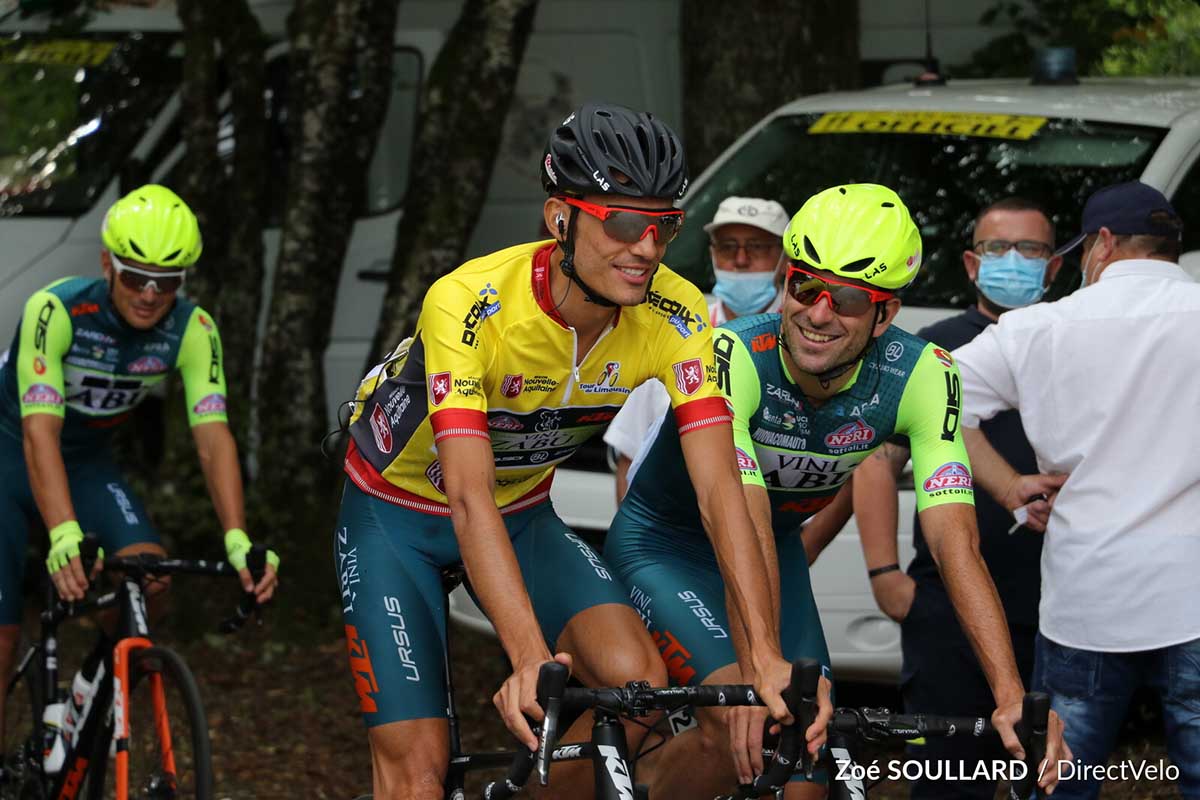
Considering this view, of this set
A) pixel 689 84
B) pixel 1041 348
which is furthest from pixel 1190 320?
pixel 689 84

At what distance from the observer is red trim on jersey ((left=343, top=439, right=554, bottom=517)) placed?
463cm

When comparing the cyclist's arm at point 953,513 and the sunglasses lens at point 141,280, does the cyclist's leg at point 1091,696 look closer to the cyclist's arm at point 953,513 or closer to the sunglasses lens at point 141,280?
the cyclist's arm at point 953,513

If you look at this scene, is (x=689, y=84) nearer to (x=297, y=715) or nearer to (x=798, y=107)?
(x=798, y=107)

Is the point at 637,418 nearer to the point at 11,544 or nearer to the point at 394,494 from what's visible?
the point at 394,494

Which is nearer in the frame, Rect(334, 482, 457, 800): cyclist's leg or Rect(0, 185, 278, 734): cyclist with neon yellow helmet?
Rect(334, 482, 457, 800): cyclist's leg

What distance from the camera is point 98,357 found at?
6.02 meters

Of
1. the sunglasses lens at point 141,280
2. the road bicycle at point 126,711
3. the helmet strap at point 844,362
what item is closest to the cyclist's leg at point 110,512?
the road bicycle at point 126,711

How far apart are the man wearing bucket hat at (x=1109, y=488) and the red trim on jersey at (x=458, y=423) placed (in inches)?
61.3

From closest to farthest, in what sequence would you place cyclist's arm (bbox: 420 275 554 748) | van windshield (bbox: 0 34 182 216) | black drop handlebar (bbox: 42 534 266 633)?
1. cyclist's arm (bbox: 420 275 554 748)
2. black drop handlebar (bbox: 42 534 266 633)
3. van windshield (bbox: 0 34 182 216)

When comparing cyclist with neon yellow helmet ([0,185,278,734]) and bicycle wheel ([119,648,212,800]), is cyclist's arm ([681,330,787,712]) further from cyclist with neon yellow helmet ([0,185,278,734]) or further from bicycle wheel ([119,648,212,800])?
bicycle wheel ([119,648,212,800])

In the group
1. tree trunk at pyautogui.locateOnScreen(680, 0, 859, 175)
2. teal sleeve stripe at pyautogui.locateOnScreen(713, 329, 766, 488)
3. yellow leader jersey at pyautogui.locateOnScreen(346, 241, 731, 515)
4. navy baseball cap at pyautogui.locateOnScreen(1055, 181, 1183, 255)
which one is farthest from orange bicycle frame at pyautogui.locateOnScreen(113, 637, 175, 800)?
tree trunk at pyautogui.locateOnScreen(680, 0, 859, 175)

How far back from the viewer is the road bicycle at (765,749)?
3.36m

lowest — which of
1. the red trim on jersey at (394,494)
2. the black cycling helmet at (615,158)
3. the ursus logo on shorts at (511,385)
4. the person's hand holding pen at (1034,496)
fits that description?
the person's hand holding pen at (1034,496)

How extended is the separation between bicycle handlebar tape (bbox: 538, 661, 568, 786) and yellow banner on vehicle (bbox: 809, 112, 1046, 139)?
465 centimetres
